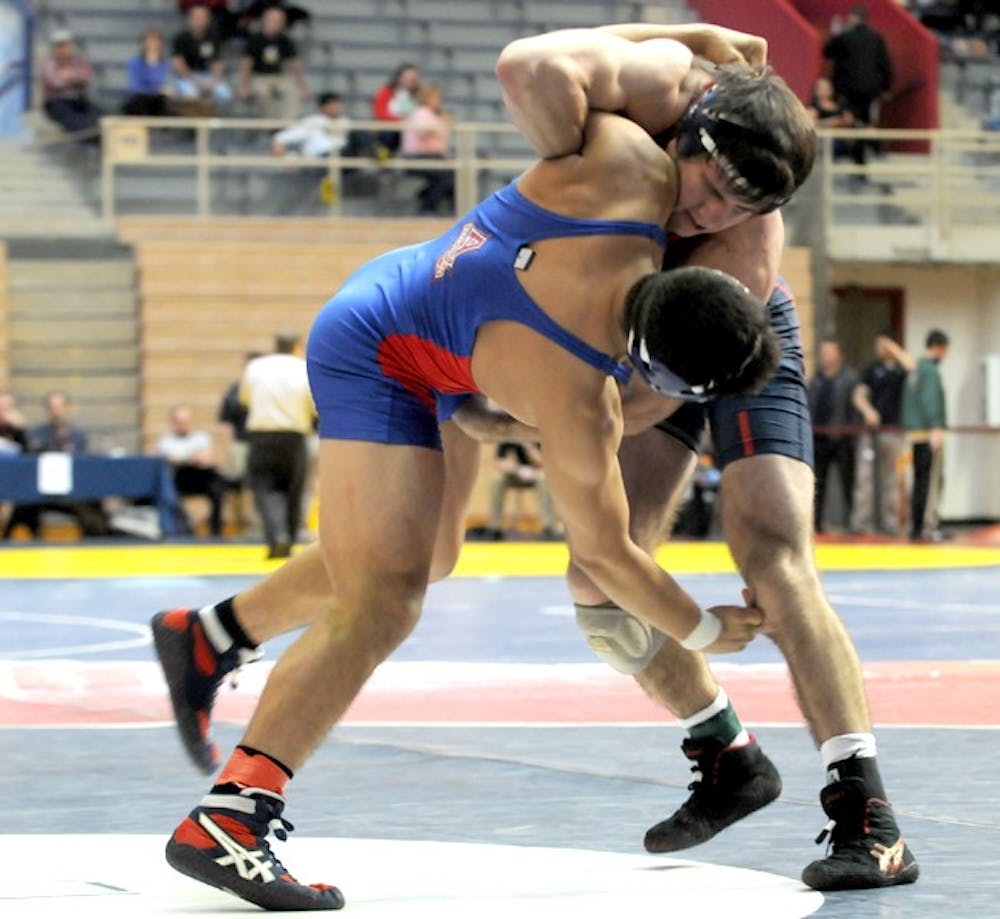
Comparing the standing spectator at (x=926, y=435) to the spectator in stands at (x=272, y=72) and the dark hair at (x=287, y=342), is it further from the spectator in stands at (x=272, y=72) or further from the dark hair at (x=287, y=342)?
the spectator in stands at (x=272, y=72)

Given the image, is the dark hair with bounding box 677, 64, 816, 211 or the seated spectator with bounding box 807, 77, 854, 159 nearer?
the dark hair with bounding box 677, 64, 816, 211

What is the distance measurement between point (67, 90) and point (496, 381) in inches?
652

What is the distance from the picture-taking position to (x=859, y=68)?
21.2 metres

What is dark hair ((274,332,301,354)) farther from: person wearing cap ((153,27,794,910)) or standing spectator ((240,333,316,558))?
person wearing cap ((153,27,794,910))

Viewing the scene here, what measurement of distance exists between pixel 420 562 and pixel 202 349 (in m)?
15.4

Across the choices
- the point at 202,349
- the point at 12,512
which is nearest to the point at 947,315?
the point at 202,349

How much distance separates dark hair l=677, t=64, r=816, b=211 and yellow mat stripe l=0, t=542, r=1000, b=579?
9.34m

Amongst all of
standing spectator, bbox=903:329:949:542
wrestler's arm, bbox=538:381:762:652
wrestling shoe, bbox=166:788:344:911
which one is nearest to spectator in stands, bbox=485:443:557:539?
standing spectator, bbox=903:329:949:542

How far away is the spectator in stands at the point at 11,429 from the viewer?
56.5ft

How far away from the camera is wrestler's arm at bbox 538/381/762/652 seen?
393cm

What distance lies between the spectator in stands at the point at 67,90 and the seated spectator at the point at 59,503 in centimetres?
328

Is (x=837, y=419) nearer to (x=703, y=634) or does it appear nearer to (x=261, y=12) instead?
(x=261, y=12)

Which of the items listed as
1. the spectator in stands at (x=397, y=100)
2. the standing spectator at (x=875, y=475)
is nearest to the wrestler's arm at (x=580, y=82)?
the standing spectator at (x=875, y=475)

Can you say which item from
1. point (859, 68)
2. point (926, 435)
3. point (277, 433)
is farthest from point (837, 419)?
point (277, 433)
